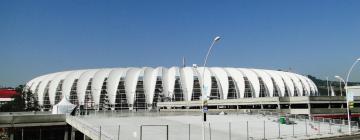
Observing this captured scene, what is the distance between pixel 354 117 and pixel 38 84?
3977 inches

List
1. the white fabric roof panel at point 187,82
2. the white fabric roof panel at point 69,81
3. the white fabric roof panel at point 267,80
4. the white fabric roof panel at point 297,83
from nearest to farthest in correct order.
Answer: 1. the white fabric roof panel at point 69,81
2. the white fabric roof panel at point 187,82
3. the white fabric roof panel at point 267,80
4. the white fabric roof panel at point 297,83

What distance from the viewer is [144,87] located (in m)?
111

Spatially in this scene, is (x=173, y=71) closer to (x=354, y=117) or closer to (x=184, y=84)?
(x=184, y=84)

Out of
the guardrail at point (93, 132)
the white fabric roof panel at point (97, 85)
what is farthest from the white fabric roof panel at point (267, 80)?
the guardrail at point (93, 132)

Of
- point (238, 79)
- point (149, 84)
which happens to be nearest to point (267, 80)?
point (238, 79)

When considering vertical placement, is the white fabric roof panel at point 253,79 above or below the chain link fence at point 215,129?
above

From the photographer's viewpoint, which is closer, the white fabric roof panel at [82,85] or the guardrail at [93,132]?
the guardrail at [93,132]

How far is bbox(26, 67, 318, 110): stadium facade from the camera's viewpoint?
110062 millimetres

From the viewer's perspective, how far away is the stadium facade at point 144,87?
110 meters

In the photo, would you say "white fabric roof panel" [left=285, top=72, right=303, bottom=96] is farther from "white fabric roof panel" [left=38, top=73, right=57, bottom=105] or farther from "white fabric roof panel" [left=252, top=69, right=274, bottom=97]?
"white fabric roof panel" [left=38, top=73, right=57, bottom=105]

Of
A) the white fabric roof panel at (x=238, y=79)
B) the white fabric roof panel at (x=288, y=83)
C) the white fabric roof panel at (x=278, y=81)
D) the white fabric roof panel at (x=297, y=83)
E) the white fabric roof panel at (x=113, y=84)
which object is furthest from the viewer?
the white fabric roof panel at (x=297, y=83)

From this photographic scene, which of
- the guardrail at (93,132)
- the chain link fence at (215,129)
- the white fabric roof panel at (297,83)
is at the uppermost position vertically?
the white fabric roof panel at (297,83)

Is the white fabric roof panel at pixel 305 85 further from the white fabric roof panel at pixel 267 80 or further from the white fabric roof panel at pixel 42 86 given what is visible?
the white fabric roof panel at pixel 42 86

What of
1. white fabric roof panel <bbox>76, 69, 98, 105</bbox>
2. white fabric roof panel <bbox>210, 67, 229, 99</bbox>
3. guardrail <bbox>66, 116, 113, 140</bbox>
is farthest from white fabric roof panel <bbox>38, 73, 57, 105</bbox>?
guardrail <bbox>66, 116, 113, 140</bbox>
